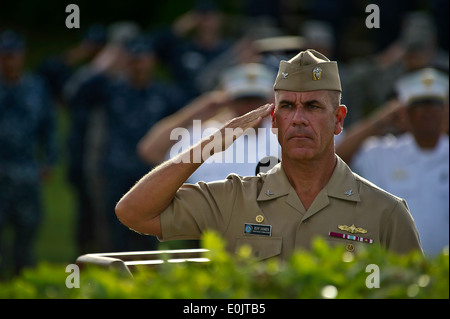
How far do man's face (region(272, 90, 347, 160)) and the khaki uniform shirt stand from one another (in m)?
0.18

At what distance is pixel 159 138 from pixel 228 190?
3.18m

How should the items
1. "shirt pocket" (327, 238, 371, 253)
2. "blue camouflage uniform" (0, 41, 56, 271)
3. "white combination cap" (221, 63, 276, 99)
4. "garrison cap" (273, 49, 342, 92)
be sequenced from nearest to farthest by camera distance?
"shirt pocket" (327, 238, 371, 253)
"garrison cap" (273, 49, 342, 92)
"white combination cap" (221, 63, 276, 99)
"blue camouflage uniform" (0, 41, 56, 271)

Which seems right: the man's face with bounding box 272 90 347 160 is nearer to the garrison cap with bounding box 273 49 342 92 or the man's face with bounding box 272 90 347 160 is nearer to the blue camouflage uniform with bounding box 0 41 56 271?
the garrison cap with bounding box 273 49 342 92

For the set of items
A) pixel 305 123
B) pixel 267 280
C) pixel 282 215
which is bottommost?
pixel 267 280

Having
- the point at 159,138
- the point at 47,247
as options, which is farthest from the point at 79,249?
the point at 159,138

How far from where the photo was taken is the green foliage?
266cm

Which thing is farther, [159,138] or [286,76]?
[159,138]

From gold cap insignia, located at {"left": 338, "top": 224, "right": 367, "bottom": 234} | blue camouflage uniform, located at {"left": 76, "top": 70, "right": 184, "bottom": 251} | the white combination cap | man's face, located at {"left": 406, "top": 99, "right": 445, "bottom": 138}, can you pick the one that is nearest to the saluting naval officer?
gold cap insignia, located at {"left": 338, "top": 224, "right": 367, "bottom": 234}

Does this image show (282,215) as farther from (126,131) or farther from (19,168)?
(19,168)

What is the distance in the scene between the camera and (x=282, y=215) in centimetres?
394

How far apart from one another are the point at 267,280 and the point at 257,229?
119 cm

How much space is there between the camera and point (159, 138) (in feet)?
23.2

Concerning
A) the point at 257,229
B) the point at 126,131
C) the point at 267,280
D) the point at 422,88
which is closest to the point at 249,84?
the point at 422,88
